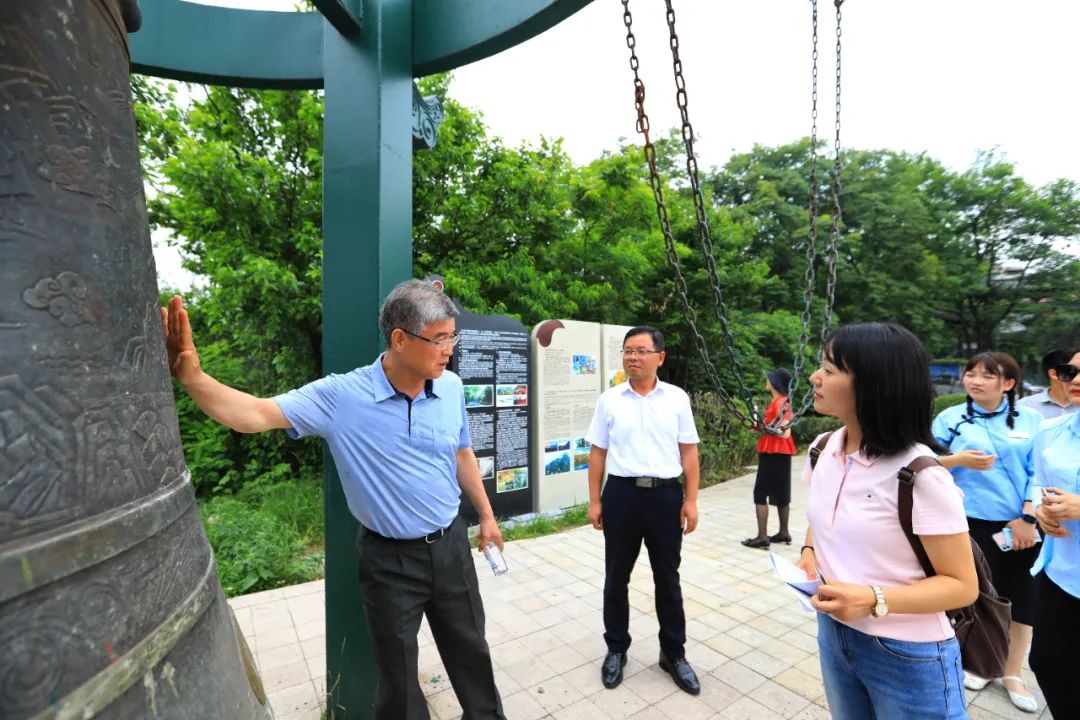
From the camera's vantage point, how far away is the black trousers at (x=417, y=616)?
1.93 m

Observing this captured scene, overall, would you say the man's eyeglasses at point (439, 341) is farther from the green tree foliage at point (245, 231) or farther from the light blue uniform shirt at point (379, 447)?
the green tree foliage at point (245, 231)

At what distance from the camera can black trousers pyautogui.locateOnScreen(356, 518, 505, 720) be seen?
1926mm

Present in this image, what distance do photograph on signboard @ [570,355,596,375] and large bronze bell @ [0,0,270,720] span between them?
6.02m

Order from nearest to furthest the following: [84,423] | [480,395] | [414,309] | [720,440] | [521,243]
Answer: [84,423] → [414,309] → [480,395] → [521,243] → [720,440]

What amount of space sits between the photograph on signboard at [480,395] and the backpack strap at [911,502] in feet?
14.8

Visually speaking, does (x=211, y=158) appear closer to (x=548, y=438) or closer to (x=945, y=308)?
(x=548, y=438)

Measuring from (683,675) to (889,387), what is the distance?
2.11m

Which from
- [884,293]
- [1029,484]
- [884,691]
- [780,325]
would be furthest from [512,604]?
[884,293]

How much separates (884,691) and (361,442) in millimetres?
1770

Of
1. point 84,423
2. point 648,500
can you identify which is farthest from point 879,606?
point 84,423

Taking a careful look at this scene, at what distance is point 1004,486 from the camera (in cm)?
271

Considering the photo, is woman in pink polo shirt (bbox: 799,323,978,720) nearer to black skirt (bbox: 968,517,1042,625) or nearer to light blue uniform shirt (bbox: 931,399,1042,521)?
light blue uniform shirt (bbox: 931,399,1042,521)

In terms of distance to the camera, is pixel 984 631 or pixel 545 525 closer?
pixel 984 631

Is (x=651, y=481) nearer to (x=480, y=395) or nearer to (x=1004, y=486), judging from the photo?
(x=1004, y=486)
